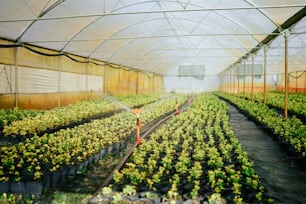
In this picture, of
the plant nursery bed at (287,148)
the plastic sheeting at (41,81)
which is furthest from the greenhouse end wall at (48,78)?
the plant nursery bed at (287,148)

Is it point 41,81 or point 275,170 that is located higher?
point 41,81

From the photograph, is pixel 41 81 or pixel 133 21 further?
pixel 133 21

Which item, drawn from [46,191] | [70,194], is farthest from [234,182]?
[46,191]

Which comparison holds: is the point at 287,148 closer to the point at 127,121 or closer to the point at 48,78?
the point at 127,121

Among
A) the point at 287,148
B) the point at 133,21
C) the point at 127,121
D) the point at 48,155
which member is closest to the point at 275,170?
the point at 287,148

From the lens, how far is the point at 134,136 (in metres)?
8.75

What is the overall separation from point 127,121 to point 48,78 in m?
5.76

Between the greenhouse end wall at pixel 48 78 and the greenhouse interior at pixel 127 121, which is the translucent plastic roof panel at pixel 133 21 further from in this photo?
the greenhouse end wall at pixel 48 78

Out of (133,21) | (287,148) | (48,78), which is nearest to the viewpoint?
(287,148)

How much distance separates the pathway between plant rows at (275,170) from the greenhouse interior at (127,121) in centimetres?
2

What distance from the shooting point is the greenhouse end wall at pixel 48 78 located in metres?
11.0

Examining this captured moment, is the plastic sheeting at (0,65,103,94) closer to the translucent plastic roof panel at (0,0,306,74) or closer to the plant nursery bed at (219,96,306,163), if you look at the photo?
the translucent plastic roof panel at (0,0,306,74)

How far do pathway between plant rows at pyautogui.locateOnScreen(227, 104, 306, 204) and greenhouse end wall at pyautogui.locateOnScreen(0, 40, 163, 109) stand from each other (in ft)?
28.1

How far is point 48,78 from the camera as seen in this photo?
13.5 metres
